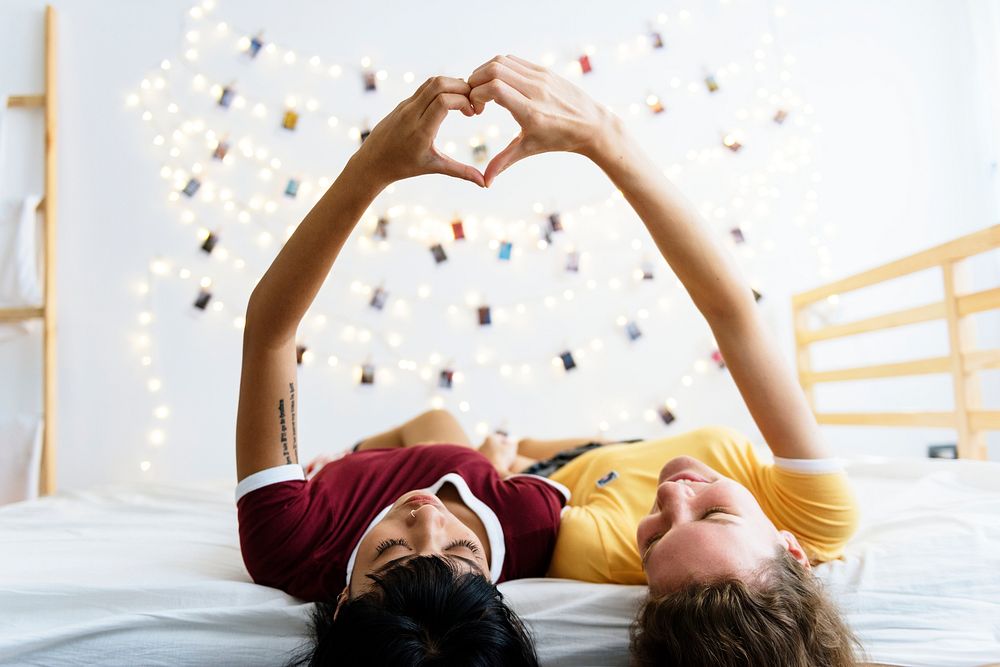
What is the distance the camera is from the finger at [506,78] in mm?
792

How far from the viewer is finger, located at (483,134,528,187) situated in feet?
2.64

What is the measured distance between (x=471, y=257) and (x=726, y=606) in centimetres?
165

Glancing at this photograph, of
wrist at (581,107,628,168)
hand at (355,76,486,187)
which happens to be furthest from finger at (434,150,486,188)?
wrist at (581,107,628,168)

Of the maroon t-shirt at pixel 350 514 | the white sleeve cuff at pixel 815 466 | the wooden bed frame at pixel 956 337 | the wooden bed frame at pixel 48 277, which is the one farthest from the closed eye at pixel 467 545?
the wooden bed frame at pixel 48 277

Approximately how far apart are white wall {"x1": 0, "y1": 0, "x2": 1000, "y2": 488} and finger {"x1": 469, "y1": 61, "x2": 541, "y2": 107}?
1.41 meters

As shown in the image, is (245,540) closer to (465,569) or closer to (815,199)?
(465,569)

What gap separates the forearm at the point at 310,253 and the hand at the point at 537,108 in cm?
14

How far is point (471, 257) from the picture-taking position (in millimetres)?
2211

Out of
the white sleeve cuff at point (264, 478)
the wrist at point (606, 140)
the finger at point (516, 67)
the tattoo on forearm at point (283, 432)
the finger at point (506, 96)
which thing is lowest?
the white sleeve cuff at point (264, 478)

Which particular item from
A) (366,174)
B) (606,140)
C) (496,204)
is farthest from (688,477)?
(496,204)

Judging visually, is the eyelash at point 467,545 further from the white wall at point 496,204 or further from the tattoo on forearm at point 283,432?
the white wall at point 496,204

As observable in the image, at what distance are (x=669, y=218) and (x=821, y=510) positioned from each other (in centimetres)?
38

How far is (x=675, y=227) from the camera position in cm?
86

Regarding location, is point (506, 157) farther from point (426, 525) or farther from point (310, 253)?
point (426, 525)
